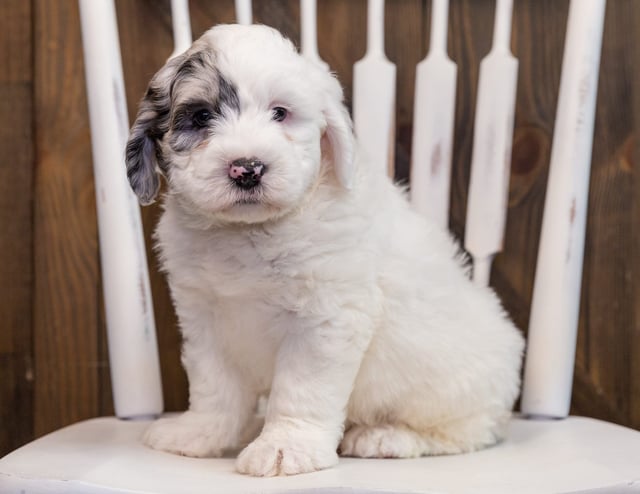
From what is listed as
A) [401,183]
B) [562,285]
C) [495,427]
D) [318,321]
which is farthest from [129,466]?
[401,183]

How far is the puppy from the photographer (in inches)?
41.9

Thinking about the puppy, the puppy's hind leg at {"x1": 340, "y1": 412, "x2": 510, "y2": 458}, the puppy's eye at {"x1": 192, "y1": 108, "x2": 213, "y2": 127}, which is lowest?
the puppy's hind leg at {"x1": 340, "y1": 412, "x2": 510, "y2": 458}

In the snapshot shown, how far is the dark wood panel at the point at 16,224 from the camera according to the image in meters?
1.67

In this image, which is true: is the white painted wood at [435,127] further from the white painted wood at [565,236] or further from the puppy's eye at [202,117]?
the puppy's eye at [202,117]

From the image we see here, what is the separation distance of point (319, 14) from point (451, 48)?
0.82 feet

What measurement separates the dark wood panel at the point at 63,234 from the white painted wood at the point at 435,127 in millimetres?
621

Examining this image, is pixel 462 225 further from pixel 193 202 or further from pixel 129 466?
pixel 129 466

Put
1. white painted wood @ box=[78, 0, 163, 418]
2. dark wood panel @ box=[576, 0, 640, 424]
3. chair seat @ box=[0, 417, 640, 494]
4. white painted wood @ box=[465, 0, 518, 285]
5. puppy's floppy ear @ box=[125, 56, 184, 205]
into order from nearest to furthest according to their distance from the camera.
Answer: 1. chair seat @ box=[0, 417, 640, 494]
2. puppy's floppy ear @ box=[125, 56, 184, 205]
3. white painted wood @ box=[78, 0, 163, 418]
4. white painted wood @ box=[465, 0, 518, 285]
5. dark wood panel @ box=[576, 0, 640, 424]

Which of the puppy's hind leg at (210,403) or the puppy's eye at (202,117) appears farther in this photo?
the puppy's hind leg at (210,403)

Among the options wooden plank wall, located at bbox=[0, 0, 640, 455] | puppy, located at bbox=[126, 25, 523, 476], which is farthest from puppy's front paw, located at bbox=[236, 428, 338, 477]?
wooden plank wall, located at bbox=[0, 0, 640, 455]

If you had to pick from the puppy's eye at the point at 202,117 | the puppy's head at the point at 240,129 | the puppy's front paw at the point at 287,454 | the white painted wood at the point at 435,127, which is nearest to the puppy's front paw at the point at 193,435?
the puppy's front paw at the point at 287,454

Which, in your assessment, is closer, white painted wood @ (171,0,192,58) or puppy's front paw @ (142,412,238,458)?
puppy's front paw @ (142,412,238,458)

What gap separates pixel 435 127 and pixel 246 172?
544 millimetres

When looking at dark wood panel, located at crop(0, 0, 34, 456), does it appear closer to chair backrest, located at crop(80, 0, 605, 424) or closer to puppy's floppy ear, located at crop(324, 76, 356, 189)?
chair backrest, located at crop(80, 0, 605, 424)
